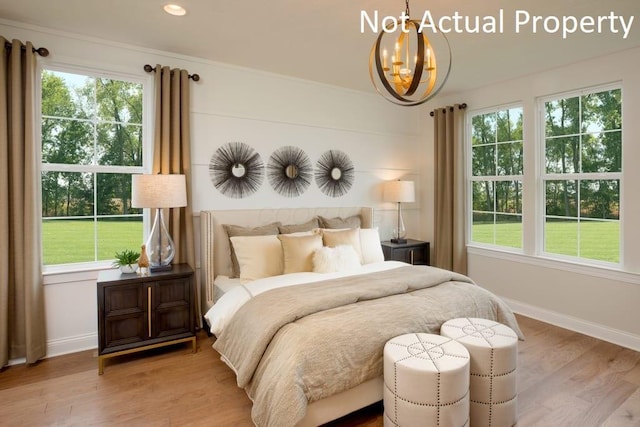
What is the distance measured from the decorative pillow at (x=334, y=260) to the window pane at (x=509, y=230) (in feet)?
7.11

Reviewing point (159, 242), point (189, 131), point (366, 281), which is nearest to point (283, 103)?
point (189, 131)

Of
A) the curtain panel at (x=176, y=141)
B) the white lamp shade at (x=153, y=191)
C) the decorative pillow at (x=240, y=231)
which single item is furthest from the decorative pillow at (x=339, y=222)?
the white lamp shade at (x=153, y=191)

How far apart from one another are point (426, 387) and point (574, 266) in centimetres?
283

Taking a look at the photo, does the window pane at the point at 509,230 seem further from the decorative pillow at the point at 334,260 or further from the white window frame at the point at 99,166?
the white window frame at the point at 99,166

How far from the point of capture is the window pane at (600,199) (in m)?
3.54

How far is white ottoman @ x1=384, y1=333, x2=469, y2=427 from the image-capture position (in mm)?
1854

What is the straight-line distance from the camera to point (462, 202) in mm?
4699

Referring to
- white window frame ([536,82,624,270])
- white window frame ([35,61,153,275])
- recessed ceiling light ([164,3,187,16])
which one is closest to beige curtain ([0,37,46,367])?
white window frame ([35,61,153,275])

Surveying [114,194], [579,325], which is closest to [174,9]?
[114,194]

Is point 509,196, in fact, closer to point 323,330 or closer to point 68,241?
point 323,330

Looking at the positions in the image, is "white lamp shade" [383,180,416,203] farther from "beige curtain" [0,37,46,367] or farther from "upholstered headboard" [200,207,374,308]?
"beige curtain" [0,37,46,367]

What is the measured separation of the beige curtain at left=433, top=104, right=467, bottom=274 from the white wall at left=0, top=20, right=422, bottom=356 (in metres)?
0.52

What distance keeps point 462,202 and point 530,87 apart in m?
1.52

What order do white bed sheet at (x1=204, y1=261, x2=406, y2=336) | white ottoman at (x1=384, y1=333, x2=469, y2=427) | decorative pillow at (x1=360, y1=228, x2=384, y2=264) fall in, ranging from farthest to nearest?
decorative pillow at (x1=360, y1=228, x2=384, y2=264) → white bed sheet at (x1=204, y1=261, x2=406, y2=336) → white ottoman at (x1=384, y1=333, x2=469, y2=427)
